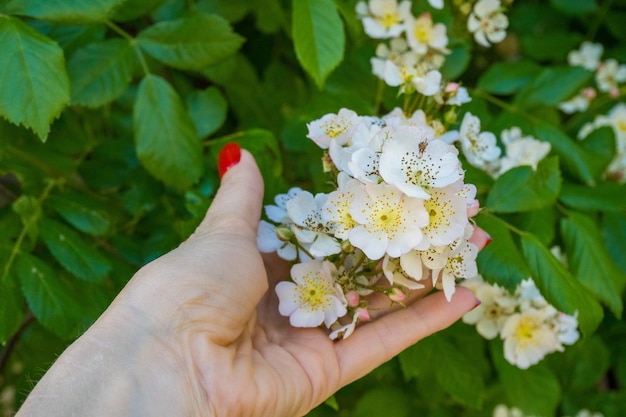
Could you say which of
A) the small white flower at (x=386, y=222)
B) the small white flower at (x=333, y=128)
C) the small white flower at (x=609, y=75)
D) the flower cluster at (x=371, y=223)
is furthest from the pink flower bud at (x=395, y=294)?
the small white flower at (x=609, y=75)

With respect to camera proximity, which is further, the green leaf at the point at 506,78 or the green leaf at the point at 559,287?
the green leaf at the point at 506,78

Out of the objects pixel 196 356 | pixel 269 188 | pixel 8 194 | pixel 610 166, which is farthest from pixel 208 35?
pixel 610 166

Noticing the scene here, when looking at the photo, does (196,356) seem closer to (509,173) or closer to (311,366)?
(311,366)

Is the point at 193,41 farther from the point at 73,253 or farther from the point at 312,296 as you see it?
the point at 312,296

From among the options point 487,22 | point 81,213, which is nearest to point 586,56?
point 487,22

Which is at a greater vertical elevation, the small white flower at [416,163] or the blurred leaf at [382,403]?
the small white flower at [416,163]

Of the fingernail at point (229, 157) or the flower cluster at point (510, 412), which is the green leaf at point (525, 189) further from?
the flower cluster at point (510, 412)

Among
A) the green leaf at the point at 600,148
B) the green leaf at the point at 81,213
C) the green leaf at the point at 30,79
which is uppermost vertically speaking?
the green leaf at the point at 30,79

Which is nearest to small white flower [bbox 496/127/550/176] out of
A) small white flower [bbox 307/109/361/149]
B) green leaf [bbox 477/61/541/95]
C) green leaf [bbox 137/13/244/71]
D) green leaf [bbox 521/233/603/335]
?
green leaf [bbox 521/233/603/335]
